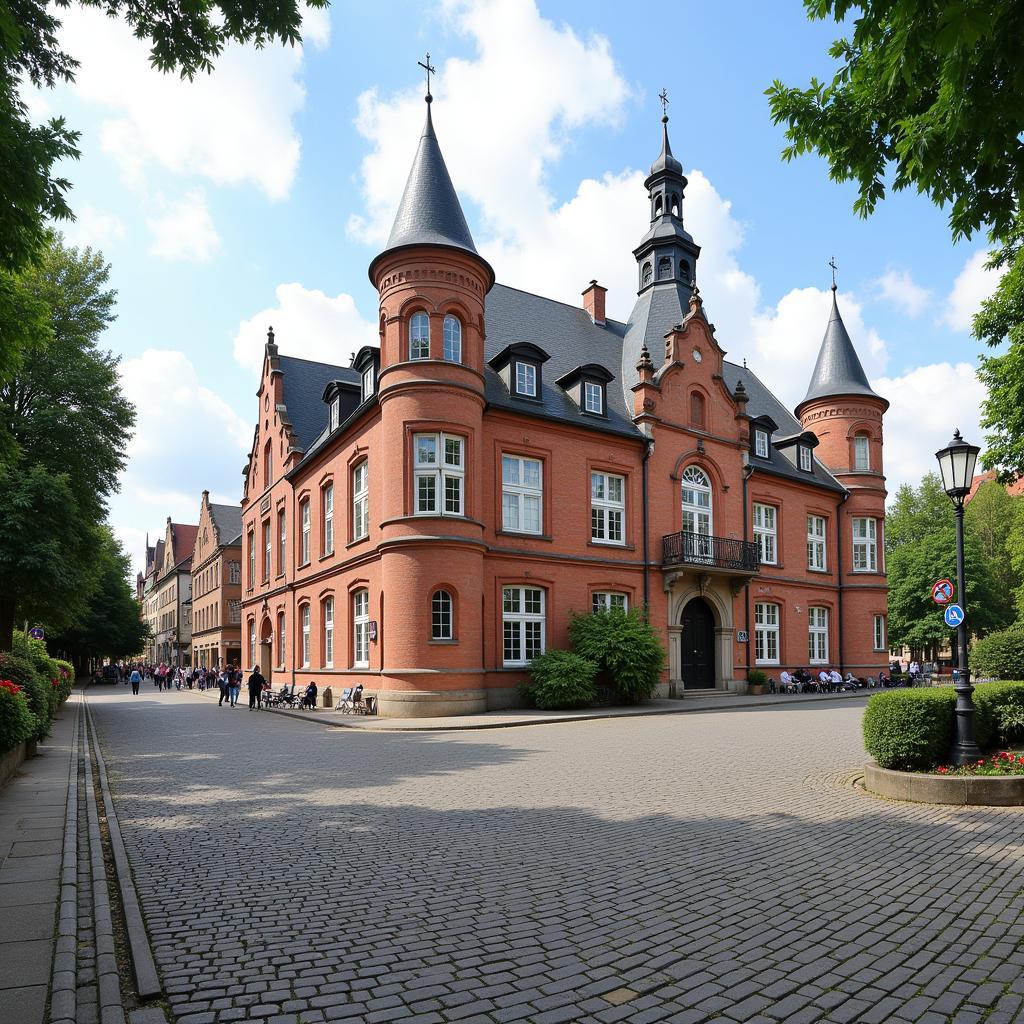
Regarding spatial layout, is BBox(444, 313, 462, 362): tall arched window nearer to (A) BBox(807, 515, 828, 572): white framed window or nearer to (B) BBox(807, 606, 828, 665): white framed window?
(A) BBox(807, 515, 828, 572): white framed window

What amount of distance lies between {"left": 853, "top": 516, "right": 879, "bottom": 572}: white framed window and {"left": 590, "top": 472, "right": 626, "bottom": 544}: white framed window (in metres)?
16.6

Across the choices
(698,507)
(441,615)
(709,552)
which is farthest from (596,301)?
(441,615)

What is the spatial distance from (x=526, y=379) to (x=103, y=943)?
23465 millimetres

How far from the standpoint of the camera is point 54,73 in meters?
8.46

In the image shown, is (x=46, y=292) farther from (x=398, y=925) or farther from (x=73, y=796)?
(x=398, y=925)

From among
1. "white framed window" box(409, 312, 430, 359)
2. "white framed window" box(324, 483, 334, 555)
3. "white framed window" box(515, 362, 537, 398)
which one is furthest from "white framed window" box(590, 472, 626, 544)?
"white framed window" box(324, 483, 334, 555)

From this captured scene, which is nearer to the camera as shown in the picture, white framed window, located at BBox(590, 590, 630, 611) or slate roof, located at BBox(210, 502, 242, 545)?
white framed window, located at BBox(590, 590, 630, 611)

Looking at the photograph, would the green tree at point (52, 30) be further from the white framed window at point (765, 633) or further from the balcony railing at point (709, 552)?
the white framed window at point (765, 633)

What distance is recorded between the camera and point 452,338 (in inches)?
959

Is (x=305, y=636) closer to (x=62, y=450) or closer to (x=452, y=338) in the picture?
(x=62, y=450)

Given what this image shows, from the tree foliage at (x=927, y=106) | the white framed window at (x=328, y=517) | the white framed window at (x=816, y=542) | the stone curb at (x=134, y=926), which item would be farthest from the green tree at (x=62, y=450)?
the white framed window at (x=816, y=542)

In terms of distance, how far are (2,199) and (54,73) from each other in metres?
3.36

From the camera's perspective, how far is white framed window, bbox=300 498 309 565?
34094 millimetres

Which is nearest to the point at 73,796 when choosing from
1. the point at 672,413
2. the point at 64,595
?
the point at 64,595
